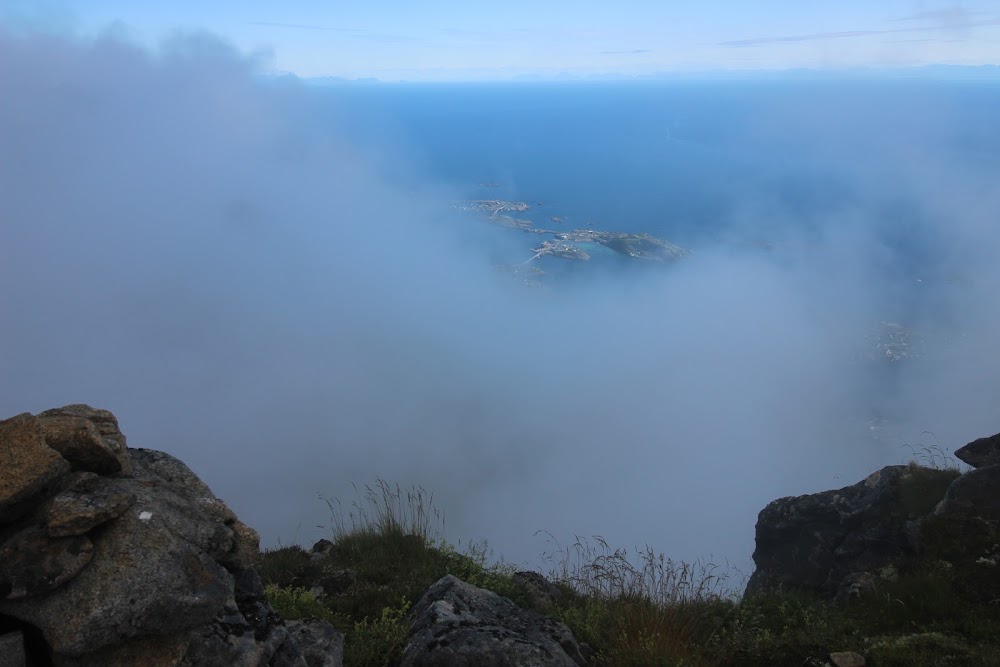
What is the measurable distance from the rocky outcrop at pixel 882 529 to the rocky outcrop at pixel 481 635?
370 cm

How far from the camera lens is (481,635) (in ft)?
16.9

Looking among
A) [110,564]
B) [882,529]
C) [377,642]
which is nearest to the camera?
[110,564]

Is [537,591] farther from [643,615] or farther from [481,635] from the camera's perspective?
[481,635]

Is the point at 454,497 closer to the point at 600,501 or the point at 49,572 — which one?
the point at 600,501

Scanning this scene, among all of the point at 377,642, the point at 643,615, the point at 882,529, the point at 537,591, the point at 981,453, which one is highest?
the point at 981,453

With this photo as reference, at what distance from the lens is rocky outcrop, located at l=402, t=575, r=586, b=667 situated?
494 centimetres

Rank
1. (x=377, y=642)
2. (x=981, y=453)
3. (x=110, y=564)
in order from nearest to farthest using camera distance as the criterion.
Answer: (x=110, y=564), (x=377, y=642), (x=981, y=453)

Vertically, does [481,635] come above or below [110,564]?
below

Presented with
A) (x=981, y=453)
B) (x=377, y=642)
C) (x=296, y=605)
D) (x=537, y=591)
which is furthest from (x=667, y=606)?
(x=981, y=453)

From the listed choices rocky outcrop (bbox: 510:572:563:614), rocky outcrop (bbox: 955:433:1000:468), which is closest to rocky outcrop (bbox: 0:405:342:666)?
rocky outcrop (bbox: 510:572:563:614)

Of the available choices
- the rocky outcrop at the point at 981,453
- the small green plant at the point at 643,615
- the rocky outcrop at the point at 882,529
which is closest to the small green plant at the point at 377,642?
the small green plant at the point at 643,615

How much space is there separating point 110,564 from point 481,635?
2.80 meters

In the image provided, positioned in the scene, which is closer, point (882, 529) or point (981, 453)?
point (882, 529)

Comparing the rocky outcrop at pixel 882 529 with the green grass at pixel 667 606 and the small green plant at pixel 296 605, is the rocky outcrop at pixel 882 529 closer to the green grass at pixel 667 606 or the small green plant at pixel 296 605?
the green grass at pixel 667 606
